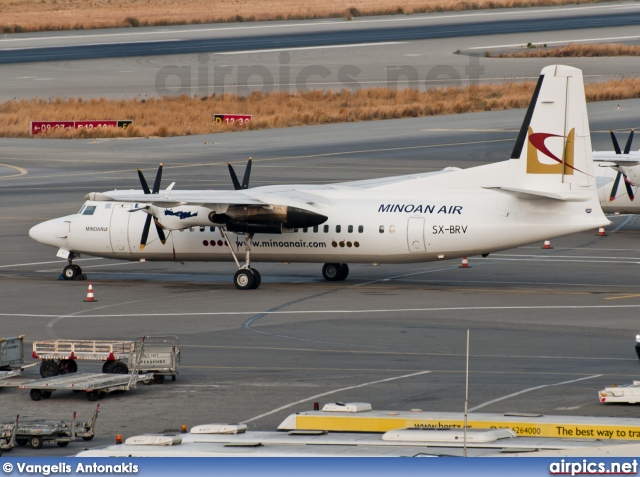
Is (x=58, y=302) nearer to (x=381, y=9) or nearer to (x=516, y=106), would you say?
(x=516, y=106)

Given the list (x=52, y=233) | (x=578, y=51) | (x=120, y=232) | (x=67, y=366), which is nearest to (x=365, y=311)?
(x=120, y=232)

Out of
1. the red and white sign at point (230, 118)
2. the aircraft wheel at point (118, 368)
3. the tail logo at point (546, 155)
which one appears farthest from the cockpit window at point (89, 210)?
the red and white sign at point (230, 118)

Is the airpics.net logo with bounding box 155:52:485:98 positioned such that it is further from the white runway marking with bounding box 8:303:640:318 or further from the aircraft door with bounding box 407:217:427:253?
the white runway marking with bounding box 8:303:640:318

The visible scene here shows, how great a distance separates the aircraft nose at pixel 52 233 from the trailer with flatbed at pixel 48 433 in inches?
867

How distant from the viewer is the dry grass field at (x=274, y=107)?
88438 millimetres

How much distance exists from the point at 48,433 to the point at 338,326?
538 inches

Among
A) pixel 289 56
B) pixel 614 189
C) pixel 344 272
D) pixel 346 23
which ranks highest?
pixel 346 23

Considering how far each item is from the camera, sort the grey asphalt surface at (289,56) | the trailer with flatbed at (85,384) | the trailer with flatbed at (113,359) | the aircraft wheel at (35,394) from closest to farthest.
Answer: the trailer with flatbed at (85,384) → the aircraft wheel at (35,394) → the trailer with flatbed at (113,359) → the grey asphalt surface at (289,56)

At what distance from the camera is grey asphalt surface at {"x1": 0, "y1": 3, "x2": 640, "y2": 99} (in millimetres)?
105062

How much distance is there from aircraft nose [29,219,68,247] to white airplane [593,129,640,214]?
20.8 m

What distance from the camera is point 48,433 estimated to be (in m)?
19.9

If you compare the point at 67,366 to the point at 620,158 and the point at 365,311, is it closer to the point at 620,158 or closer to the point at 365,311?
the point at 365,311

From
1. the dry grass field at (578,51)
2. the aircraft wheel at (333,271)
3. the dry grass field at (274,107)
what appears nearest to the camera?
the aircraft wheel at (333,271)

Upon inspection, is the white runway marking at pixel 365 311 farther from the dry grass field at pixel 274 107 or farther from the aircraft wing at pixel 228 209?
the dry grass field at pixel 274 107
